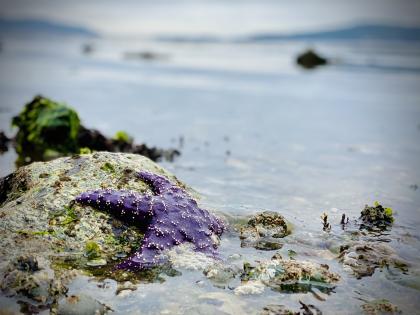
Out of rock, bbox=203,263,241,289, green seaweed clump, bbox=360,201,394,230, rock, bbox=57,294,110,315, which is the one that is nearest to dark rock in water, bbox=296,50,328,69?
green seaweed clump, bbox=360,201,394,230

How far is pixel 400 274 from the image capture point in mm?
6477

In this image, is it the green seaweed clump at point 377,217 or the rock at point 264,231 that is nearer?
the rock at point 264,231

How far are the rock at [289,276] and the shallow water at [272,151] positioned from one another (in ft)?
0.54

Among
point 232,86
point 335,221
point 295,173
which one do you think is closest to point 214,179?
point 295,173

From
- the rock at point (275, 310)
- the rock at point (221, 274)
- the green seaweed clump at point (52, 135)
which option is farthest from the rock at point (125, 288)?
the green seaweed clump at point (52, 135)

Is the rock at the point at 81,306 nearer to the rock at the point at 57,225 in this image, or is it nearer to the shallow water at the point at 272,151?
the shallow water at the point at 272,151

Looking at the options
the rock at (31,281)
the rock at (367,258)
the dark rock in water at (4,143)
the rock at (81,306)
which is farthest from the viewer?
the dark rock in water at (4,143)

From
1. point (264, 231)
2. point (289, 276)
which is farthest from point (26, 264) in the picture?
point (264, 231)

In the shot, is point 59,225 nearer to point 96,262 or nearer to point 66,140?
point 96,262

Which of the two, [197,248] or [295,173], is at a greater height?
[295,173]

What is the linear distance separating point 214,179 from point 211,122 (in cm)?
747

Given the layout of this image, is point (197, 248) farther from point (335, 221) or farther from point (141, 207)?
point (335, 221)

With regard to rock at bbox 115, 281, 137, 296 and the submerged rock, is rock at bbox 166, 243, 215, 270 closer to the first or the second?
the submerged rock

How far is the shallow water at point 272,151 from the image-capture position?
5.79 m
